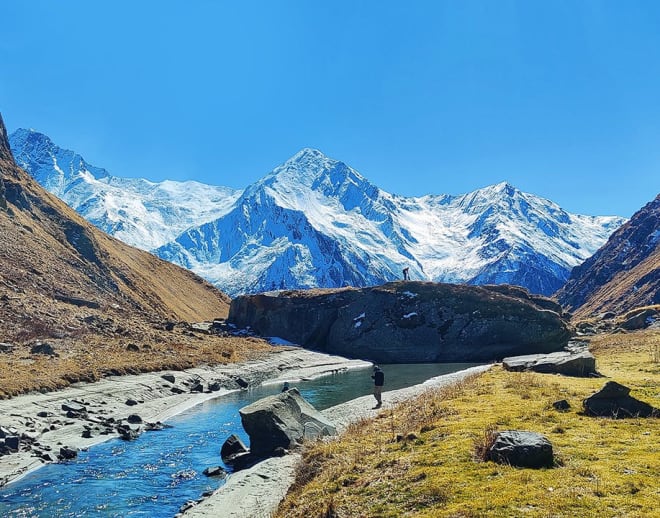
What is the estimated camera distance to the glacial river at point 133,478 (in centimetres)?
2366

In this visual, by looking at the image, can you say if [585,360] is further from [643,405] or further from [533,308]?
[533,308]

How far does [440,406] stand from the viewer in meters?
28.3

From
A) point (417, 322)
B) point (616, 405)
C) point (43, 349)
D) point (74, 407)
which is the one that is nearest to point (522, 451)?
point (616, 405)

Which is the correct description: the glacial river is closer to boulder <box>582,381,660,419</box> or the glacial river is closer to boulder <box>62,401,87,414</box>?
boulder <box>62,401,87,414</box>

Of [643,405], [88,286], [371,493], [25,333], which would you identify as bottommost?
[371,493]

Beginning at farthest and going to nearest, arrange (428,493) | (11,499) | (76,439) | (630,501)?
(76,439)
(11,499)
(428,493)
(630,501)

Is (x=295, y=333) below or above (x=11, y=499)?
above

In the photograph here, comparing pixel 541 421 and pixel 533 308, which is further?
pixel 533 308

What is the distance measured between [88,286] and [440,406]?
90926mm

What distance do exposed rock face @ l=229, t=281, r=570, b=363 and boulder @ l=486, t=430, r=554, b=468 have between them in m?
82.7

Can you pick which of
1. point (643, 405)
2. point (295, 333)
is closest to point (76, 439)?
point (643, 405)

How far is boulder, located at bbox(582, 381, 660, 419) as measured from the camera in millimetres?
22625

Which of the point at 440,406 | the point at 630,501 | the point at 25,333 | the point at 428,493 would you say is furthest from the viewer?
the point at 25,333

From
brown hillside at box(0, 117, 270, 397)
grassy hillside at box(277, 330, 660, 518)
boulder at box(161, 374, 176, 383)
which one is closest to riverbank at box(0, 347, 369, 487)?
boulder at box(161, 374, 176, 383)
